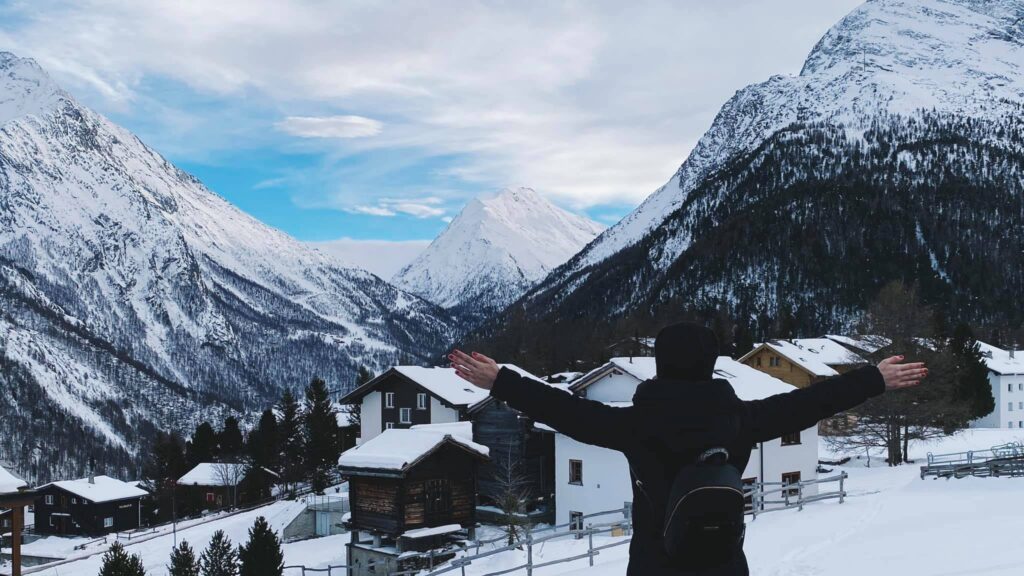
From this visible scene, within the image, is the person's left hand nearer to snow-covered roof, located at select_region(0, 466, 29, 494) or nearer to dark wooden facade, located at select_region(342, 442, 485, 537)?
snow-covered roof, located at select_region(0, 466, 29, 494)

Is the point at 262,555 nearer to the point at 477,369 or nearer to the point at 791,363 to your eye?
the point at 477,369

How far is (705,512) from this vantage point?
3.87 m

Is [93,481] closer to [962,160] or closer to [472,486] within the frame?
[472,486]

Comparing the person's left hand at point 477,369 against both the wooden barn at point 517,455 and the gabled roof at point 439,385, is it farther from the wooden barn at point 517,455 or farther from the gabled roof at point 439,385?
the gabled roof at point 439,385

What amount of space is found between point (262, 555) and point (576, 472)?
43.3 feet

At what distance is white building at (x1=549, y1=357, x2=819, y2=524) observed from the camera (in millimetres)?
34625

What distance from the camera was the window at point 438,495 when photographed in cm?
3606

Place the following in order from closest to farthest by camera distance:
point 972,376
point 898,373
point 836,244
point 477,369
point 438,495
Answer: point 477,369 < point 898,373 < point 438,495 < point 972,376 < point 836,244

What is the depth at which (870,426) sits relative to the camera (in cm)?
4462

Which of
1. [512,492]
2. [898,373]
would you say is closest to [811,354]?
[512,492]

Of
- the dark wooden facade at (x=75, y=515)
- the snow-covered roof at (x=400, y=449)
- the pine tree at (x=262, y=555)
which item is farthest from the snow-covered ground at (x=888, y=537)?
the dark wooden facade at (x=75, y=515)

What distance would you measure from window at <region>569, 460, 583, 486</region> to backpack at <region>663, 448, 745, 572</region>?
32.8m

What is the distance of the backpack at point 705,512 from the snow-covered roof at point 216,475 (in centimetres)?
7598

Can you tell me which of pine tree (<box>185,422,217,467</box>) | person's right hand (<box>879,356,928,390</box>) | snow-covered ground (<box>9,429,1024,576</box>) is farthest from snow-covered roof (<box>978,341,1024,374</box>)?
person's right hand (<box>879,356,928,390</box>)
